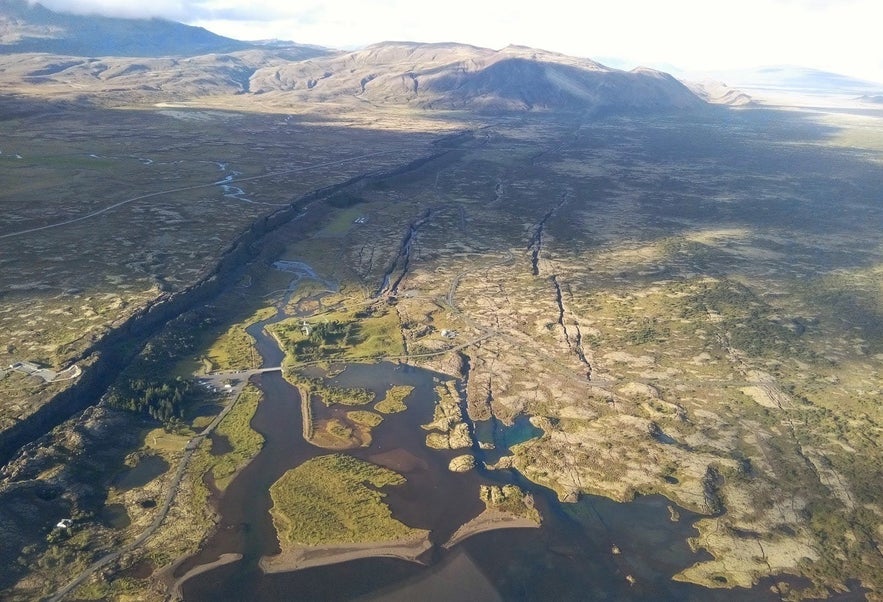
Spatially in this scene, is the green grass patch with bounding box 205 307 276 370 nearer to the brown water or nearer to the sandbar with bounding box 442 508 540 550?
the brown water

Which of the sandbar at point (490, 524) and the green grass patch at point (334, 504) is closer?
the green grass patch at point (334, 504)

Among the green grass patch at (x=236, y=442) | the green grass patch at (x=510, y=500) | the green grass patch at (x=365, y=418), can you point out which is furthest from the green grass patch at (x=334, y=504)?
the green grass patch at (x=510, y=500)

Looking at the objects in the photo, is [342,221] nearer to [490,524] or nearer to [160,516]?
[160,516]

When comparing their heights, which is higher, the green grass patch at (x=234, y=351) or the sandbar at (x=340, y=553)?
the green grass patch at (x=234, y=351)

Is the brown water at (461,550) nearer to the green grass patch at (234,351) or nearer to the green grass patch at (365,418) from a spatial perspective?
the green grass patch at (365,418)

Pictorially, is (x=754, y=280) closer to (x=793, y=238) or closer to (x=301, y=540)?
(x=793, y=238)

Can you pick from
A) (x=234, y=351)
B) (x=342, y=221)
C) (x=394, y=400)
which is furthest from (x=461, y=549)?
(x=342, y=221)

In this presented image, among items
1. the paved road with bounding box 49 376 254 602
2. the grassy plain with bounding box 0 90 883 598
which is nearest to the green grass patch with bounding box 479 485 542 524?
the grassy plain with bounding box 0 90 883 598
